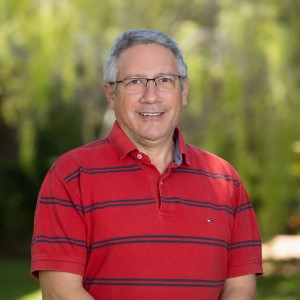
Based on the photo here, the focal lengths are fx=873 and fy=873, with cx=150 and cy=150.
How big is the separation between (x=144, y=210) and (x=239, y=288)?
0.43 metres

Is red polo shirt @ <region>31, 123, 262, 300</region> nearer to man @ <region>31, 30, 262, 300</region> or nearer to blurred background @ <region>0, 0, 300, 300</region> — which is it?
man @ <region>31, 30, 262, 300</region>

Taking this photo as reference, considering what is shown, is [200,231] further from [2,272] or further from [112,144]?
[2,272]

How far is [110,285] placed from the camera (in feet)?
8.96

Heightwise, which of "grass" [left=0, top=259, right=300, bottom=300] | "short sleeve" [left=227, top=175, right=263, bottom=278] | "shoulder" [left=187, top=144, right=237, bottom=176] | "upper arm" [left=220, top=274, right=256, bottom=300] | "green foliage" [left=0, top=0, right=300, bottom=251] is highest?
"green foliage" [left=0, top=0, right=300, bottom=251]

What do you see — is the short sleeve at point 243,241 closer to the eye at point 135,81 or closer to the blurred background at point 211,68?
the eye at point 135,81

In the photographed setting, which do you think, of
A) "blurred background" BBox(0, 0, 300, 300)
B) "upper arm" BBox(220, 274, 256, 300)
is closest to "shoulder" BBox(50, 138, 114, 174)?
"upper arm" BBox(220, 274, 256, 300)

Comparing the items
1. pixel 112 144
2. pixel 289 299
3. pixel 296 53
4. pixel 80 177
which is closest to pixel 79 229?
pixel 80 177

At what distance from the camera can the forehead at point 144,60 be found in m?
2.90

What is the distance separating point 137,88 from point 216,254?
61 cm

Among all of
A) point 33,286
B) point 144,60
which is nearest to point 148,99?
point 144,60

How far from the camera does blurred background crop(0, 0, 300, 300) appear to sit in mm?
8477

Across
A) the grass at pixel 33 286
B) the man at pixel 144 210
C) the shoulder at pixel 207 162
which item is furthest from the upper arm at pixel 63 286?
the grass at pixel 33 286

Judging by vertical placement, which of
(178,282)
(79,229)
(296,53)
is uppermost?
(296,53)

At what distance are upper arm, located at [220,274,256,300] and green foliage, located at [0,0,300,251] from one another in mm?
5754
